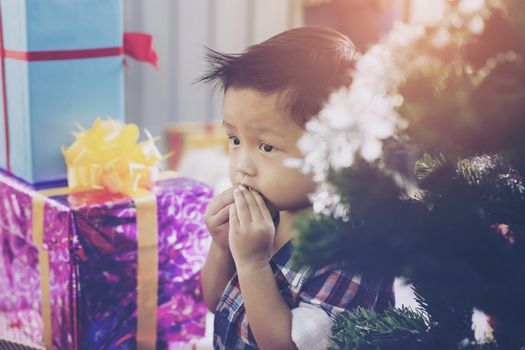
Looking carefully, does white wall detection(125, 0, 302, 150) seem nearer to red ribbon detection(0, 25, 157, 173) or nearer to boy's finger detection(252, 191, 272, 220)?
red ribbon detection(0, 25, 157, 173)

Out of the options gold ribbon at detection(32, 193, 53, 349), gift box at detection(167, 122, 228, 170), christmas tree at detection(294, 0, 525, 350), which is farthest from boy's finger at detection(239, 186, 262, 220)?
gift box at detection(167, 122, 228, 170)

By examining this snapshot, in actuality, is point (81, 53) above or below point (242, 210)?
above

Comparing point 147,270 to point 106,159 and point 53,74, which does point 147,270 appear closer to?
point 106,159

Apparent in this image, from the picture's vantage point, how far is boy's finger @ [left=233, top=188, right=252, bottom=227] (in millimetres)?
881

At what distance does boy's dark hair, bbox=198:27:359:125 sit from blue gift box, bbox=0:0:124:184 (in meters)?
0.40

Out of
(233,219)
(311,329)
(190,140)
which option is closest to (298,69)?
(233,219)

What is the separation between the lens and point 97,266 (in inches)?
45.4

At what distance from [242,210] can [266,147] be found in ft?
0.29

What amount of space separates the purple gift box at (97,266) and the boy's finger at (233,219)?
0.32 metres

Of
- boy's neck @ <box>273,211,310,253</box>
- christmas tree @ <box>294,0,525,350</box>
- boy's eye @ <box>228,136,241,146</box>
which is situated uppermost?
christmas tree @ <box>294,0,525,350</box>

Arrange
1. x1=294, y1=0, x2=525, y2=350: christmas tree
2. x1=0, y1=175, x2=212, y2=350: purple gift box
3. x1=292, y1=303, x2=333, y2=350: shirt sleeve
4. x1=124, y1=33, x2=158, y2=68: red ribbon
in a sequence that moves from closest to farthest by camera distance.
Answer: x1=294, y1=0, x2=525, y2=350: christmas tree, x1=292, y1=303, x2=333, y2=350: shirt sleeve, x1=0, y1=175, x2=212, y2=350: purple gift box, x1=124, y1=33, x2=158, y2=68: red ribbon

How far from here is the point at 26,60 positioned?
1172 millimetres

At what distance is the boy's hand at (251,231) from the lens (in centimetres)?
87

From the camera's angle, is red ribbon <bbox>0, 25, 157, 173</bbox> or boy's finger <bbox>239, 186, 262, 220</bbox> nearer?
boy's finger <bbox>239, 186, 262, 220</bbox>
